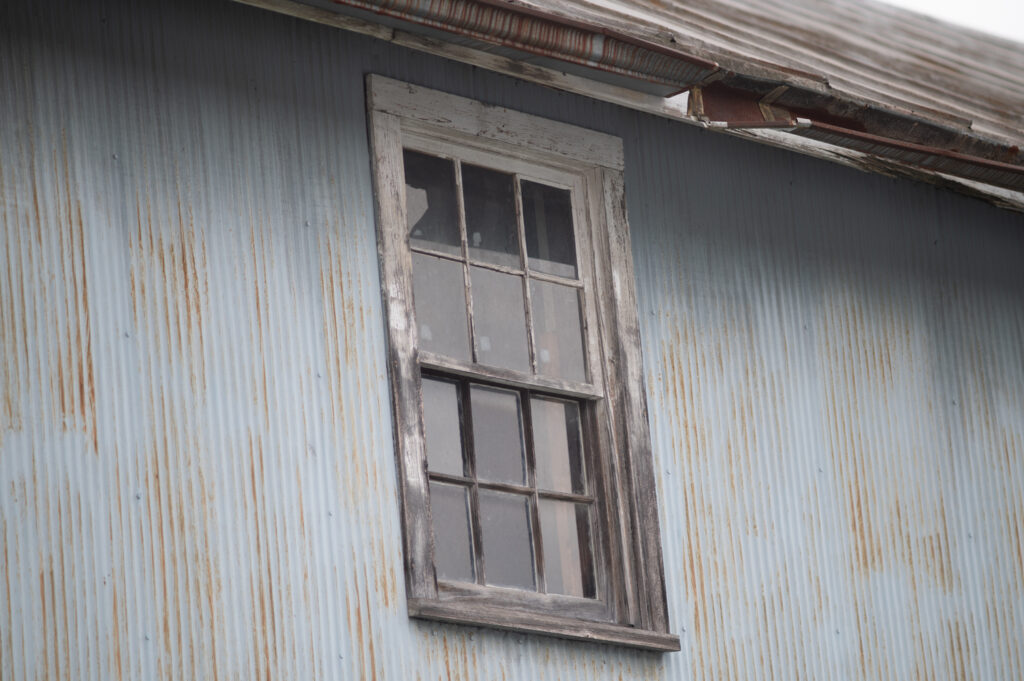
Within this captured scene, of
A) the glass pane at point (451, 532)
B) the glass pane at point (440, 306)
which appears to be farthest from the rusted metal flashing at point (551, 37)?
the glass pane at point (451, 532)

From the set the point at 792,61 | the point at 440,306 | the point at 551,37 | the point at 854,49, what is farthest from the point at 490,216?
the point at 854,49

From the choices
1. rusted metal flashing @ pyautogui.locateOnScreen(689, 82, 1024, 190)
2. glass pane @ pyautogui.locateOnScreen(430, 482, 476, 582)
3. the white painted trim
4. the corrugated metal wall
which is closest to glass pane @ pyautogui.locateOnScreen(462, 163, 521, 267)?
the white painted trim

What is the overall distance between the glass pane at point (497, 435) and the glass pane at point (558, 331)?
0.88ft

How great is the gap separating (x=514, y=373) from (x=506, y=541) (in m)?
0.74

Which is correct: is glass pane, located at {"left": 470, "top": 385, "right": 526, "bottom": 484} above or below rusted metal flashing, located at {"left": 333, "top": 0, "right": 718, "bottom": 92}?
below

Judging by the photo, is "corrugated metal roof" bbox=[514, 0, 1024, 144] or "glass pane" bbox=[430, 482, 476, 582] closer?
"glass pane" bbox=[430, 482, 476, 582]

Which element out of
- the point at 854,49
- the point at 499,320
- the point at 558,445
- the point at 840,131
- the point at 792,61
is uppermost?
the point at 854,49

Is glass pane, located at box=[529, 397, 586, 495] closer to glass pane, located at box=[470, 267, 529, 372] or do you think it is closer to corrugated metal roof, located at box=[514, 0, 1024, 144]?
glass pane, located at box=[470, 267, 529, 372]

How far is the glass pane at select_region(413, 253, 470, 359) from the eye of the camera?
281 inches

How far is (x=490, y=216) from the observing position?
751 cm

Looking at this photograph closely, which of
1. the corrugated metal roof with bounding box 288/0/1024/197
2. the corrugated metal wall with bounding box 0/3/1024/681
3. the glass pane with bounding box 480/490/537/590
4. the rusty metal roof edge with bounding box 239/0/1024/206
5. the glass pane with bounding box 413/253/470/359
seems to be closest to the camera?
the corrugated metal wall with bounding box 0/3/1024/681

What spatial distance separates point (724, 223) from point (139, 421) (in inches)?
136

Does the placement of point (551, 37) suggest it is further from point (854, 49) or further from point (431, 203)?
point (854, 49)

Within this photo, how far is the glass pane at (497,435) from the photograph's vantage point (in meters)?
7.13
